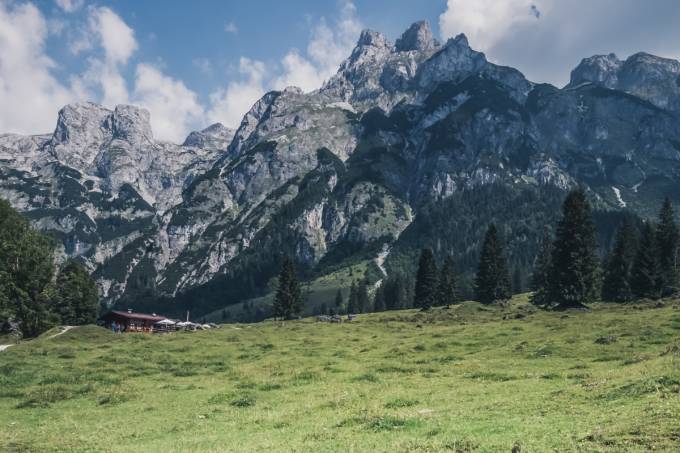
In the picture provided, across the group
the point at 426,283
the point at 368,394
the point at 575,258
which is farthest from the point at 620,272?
the point at 368,394

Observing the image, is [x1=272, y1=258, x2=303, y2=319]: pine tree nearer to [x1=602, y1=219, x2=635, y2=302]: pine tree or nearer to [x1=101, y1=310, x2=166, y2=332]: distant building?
[x1=101, y1=310, x2=166, y2=332]: distant building

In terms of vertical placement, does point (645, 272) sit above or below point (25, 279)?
above

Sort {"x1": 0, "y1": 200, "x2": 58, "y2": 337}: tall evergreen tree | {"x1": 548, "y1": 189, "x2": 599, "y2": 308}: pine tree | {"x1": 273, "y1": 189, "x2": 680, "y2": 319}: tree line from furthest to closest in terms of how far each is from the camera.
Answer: {"x1": 273, "y1": 189, "x2": 680, "y2": 319}: tree line, {"x1": 548, "y1": 189, "x2": 599, "y2": 308}: pine tree, {"x1": 0, "y1": 200, "x2": 58, "y2": 337}: tall evergreen tree

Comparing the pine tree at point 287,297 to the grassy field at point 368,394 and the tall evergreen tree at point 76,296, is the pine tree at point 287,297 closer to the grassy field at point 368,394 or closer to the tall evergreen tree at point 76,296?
the tall evergreen tree at point 76,296

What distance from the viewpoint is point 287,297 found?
464 feet

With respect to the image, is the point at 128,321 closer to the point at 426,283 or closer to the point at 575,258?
the point at 426,283

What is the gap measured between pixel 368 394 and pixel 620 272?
86.5 metres

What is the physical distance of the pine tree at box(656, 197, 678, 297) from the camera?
297 ft

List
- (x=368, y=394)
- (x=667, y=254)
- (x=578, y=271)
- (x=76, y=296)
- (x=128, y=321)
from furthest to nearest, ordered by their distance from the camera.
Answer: (x=128, y=321) → (x=76, y=296) → (x=667, y=254) → (x=578, y=271) → (x=368, y=394)

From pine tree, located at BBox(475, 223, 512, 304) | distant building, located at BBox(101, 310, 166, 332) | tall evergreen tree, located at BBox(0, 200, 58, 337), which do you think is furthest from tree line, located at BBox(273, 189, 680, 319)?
tall evergreen tree, located at BBox(0, 200, 58, 337)

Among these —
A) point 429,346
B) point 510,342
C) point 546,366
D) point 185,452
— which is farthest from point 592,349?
point 185,452

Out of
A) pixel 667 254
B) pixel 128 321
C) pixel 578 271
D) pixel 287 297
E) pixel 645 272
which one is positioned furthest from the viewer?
pixel 287 297

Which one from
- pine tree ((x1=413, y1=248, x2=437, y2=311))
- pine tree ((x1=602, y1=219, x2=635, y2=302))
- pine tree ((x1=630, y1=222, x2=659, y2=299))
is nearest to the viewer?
pine tree ((x1=630, y1=222, x2=659, y2=299))

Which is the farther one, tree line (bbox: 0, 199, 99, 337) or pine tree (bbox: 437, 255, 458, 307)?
pine tree (bbox: 437, 255, 458, 307)
